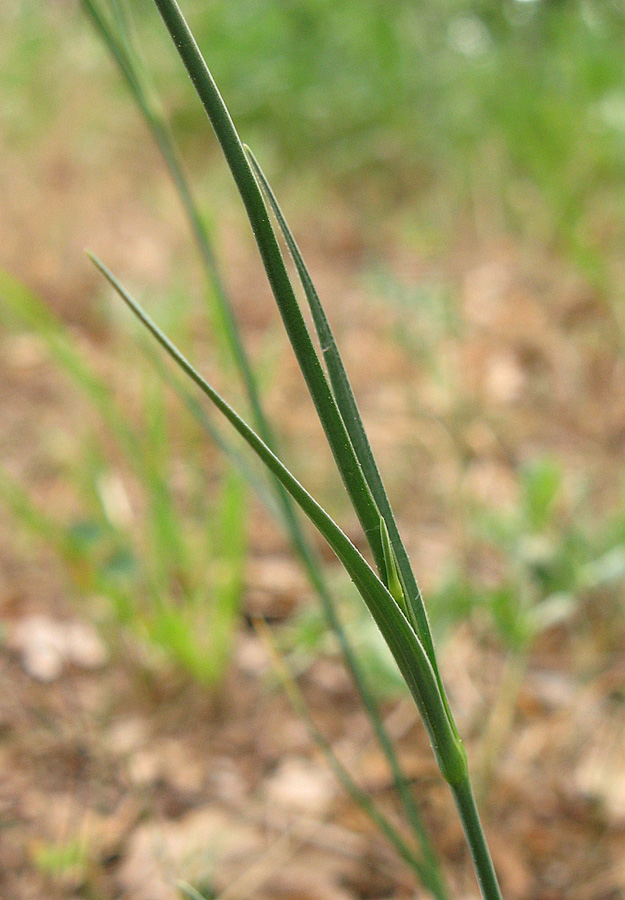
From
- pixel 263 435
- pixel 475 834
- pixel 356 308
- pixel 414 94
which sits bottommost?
pixel 475 834

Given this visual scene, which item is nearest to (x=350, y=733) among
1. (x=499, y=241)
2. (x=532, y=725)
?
(x=532, y=725)

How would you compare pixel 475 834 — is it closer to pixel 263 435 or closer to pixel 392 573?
pixel 392 573

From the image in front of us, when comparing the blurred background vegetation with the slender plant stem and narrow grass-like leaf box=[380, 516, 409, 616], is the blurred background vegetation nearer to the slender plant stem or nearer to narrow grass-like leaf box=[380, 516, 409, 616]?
the slender plant stem

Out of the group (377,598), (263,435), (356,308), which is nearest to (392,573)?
(377,598)

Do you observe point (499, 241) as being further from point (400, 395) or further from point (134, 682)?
point (134, 682)

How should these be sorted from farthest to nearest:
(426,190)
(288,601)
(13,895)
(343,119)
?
1. (343,119)
2. (426,190)
3. (288,601)
4. (13,895)

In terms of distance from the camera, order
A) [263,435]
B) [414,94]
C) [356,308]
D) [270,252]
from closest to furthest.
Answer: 1. [270,252]
2. [263,435]
3. [356,308]
4. [414,94]

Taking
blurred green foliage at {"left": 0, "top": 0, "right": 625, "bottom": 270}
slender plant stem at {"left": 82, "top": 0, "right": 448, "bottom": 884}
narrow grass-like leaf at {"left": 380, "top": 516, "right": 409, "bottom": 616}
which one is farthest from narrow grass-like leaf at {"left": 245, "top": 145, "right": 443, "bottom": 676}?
blurred green foliage at {"left": 0, "top": 0, "right": 625, "bottom": 270}

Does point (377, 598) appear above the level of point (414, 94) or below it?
below
